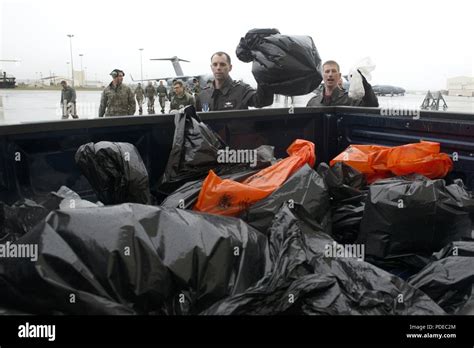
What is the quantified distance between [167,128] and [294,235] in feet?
3.94

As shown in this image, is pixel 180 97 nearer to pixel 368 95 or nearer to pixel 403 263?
pixel 368 95

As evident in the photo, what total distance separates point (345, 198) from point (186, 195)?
33.0 inches

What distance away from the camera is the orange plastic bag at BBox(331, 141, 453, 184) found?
2355mm

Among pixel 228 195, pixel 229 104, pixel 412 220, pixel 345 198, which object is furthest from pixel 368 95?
pixel 228 195

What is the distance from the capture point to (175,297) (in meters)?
1.35

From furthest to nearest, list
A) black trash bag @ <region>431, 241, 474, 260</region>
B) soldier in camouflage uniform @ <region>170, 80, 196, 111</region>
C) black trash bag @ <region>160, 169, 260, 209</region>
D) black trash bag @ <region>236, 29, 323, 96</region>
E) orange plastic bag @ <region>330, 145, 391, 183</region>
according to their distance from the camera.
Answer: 1. soldier in camouflage uniform @ <region>170, 80, 196, 111</region>
2. black trash bag @ <region>236, 29, 323, 96</region>
3. orange plastic bag @ <region>330, 145, 391, 183</region>
4. black trash bag @ <region>160, 169, 260, 209</region>
5. black trash bag @ <region>431, 241, 474, 260</region>

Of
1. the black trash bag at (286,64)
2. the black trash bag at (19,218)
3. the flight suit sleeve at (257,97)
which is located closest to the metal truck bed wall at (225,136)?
the black trash bag at (19,218)

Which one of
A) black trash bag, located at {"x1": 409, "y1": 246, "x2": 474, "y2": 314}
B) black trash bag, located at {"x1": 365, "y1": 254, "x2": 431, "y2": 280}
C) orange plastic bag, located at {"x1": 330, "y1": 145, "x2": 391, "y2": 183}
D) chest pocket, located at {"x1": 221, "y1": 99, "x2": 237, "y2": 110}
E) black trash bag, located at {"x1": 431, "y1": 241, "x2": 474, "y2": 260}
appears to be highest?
chest pocket, located at {"x1": 221, "y1": 99, "x2": 237, "y2": 110}

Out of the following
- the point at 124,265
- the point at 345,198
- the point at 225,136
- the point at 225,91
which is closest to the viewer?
the point at 124,265

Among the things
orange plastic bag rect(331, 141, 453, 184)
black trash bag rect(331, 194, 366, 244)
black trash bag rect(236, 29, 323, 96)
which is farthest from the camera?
black trash bag rect(236, 29, 323, 96)

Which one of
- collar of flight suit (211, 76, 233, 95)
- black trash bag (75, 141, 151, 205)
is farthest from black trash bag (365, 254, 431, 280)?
collar of flight suit (211, 76, 233, 95)

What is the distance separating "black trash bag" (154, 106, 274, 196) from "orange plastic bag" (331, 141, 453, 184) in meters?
0.72

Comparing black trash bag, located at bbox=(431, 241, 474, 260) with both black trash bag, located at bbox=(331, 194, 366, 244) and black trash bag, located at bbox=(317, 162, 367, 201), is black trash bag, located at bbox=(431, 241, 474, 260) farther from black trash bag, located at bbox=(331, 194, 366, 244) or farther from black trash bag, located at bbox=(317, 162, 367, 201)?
black trash bag, located at bbox=(317, 162, 367, 201)

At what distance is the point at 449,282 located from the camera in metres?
1.52
